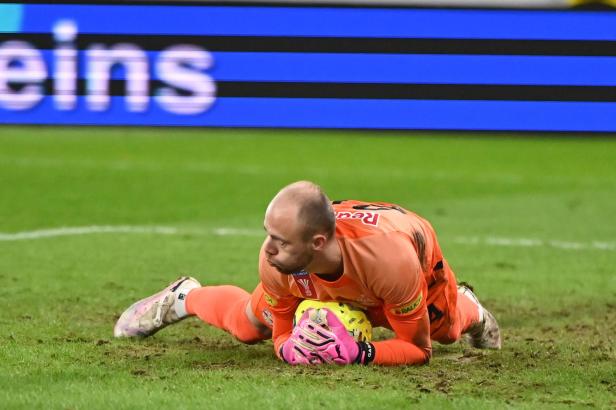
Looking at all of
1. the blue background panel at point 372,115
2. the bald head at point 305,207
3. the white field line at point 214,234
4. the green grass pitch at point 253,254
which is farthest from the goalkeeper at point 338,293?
the white field line at point 214,234

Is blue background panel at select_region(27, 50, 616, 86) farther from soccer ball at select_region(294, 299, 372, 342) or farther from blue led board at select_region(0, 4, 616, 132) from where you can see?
soccer ball at select_region(294, 299, 372, 342)

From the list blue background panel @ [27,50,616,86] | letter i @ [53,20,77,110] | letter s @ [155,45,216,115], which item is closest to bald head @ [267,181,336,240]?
blue background panel @ [27,50,616,86]

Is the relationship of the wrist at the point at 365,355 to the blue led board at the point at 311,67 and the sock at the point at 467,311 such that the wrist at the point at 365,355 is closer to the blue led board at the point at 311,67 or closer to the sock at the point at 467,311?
the sock at the point at 467,311

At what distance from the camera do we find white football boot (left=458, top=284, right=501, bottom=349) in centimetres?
586

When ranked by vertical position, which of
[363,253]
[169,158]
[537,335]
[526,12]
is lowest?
[169,158]

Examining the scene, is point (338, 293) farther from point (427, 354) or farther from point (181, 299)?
point (181, 299)

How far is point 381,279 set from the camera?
4.93m

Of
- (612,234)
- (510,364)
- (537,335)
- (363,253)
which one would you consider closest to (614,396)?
(510,364)

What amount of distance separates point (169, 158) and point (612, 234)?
6873 millimetres

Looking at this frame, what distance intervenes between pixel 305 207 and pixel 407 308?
0.65m

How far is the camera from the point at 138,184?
13250mm

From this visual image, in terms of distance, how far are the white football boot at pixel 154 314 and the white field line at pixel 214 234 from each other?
3827 millimetres

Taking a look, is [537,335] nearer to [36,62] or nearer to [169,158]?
[36,62]

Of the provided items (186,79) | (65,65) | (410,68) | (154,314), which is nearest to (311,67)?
(410,68)
